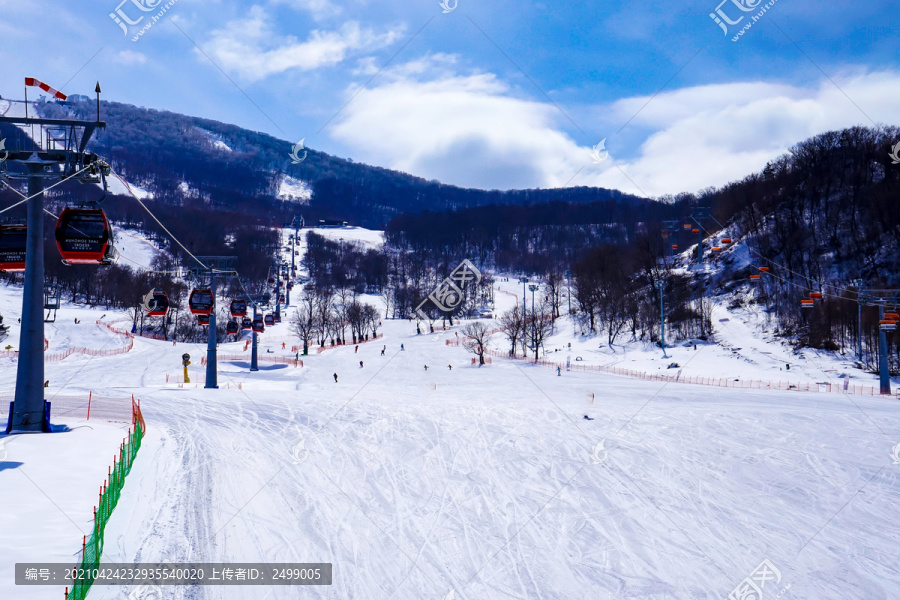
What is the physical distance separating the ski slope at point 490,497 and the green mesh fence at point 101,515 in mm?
270

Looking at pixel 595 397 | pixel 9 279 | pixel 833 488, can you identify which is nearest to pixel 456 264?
pixel 9 279

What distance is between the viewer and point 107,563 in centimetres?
891

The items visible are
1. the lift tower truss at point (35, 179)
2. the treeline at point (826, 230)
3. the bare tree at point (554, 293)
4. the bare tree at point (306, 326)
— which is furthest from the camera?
the bare tree at point (554, 293)

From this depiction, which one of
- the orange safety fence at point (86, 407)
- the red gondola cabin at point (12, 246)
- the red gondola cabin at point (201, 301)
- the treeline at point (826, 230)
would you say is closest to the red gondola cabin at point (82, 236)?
the red gondola cabin at point (12, 246)

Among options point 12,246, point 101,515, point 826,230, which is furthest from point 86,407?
point 826,230

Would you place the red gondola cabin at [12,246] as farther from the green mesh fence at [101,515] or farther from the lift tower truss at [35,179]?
the green mesh fence at [101,515]

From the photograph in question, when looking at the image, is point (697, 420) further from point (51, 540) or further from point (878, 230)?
point (878, 230)

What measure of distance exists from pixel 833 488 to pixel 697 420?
9.48 metres

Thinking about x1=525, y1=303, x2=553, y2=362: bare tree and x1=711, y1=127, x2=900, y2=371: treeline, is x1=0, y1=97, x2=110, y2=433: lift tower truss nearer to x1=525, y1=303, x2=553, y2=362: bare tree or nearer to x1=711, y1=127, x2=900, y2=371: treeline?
x1=525, y1=303, x2=553, y2=362: bare tree

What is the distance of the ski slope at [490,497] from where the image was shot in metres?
10.1

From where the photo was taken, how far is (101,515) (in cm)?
983

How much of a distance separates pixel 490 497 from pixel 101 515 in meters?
8.95

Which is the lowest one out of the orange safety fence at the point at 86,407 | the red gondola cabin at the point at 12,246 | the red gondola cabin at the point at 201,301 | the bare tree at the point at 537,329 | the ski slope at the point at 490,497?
the ski slope at the point at 490,497

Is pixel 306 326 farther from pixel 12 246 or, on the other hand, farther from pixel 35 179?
pixel 35 179
